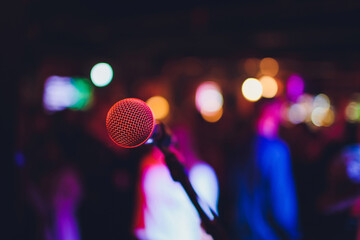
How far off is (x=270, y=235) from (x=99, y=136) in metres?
2.38

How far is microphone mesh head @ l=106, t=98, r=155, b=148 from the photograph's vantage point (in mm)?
1312

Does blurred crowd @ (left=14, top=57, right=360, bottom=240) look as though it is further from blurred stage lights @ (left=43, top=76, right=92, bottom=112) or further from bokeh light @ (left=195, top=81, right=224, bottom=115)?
bokeh light @ (left=195, top=81, right=224, bottom=115)

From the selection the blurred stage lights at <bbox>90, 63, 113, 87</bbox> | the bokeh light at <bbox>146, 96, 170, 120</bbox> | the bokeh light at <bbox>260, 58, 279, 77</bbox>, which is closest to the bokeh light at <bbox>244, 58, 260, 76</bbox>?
the bokeh light at <bbox>260, 58, 279, 77</bbox>

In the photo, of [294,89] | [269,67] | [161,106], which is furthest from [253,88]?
[294,89]

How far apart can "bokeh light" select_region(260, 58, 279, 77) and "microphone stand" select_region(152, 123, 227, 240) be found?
1238cm

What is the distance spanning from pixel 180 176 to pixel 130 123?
1.06 ft

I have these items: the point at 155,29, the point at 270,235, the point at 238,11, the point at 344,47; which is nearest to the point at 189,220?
the point at 270,235

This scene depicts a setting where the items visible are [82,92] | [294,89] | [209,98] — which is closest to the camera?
[294,89]

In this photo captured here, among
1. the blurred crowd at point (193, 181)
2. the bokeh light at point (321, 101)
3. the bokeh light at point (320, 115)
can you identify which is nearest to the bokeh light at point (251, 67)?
the bokeh light at point (320, 115)

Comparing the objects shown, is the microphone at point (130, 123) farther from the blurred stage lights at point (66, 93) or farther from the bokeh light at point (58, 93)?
the bokeh light at point (58, 93)

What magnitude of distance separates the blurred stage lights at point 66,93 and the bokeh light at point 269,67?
21.8ft

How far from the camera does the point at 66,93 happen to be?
10078mm

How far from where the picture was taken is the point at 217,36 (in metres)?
10.7

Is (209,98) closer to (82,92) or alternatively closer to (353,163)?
(82,92)
